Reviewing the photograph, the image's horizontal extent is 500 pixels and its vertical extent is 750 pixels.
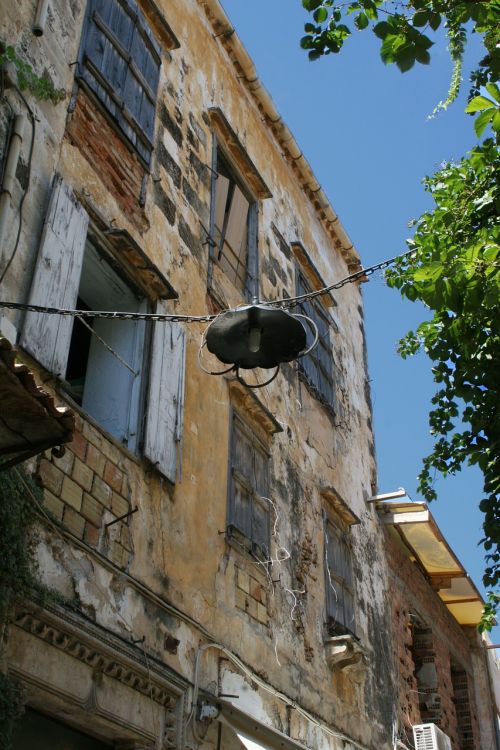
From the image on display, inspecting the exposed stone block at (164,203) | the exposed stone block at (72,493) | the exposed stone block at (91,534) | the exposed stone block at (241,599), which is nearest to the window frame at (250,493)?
the exposed stone block at (241,599)

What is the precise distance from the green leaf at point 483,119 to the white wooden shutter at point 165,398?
2855 mm

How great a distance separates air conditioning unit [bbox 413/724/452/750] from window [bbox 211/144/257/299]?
520 centimetres

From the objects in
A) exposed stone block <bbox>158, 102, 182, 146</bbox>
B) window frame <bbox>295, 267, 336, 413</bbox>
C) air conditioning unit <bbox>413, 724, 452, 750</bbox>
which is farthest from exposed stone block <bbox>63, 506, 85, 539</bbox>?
air conditioning unit <bbox>413, 724, 452, 750</bbox>

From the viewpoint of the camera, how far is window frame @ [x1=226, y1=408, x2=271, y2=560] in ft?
24.8

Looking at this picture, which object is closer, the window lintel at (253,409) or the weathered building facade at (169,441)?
the weathered building facade at (169,441)

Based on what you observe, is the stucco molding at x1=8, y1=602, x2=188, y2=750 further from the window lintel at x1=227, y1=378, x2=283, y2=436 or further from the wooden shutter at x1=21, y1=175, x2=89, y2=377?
the window lintel at x1=227, y1=378, x2=283, y2=436

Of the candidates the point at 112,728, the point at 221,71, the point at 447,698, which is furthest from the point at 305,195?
the point at 112,728

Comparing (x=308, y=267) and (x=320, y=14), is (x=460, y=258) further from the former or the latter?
(x=308, y=267)

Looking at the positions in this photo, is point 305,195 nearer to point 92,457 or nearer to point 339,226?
point 339,226

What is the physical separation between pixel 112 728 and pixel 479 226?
426 centimetres

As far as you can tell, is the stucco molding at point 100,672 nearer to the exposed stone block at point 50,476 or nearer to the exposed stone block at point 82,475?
the exposed stone block at point 50,476

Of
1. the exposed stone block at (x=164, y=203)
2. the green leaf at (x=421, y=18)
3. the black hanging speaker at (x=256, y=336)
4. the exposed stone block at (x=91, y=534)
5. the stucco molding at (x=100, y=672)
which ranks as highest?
the exposed stone block at (x=164, y=203)

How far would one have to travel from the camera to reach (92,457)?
5844 mm

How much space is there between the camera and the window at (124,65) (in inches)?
289
